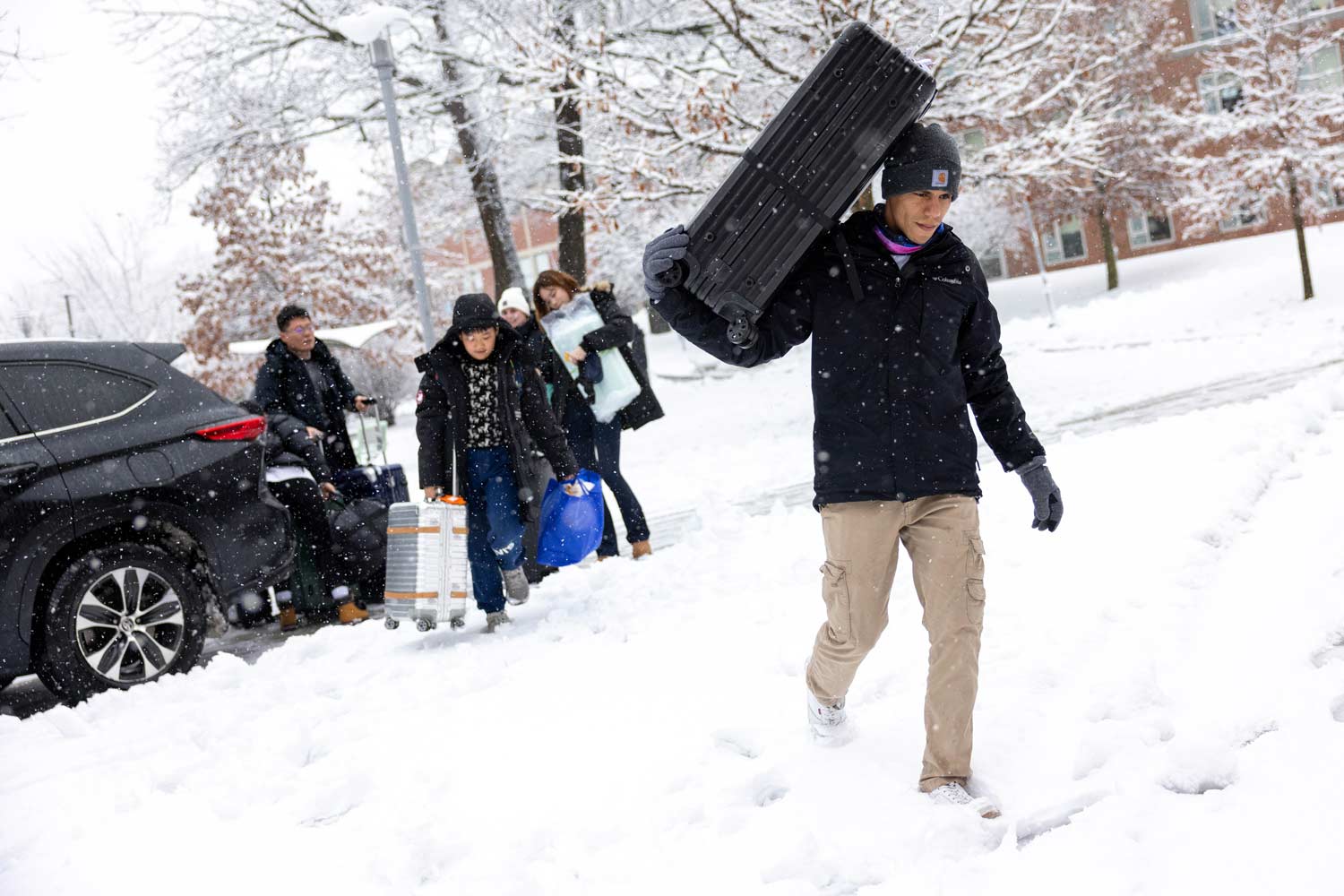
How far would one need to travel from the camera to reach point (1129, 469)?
764cm

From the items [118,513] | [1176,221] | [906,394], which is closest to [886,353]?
[906,394]

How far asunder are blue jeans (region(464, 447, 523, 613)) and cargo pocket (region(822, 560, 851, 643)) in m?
2.95

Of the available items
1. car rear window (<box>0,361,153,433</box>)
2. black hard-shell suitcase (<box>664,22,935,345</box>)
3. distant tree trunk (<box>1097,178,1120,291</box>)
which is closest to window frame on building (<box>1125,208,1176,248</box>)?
distant tree trunk (<box>1097,178,1120,291</box>)

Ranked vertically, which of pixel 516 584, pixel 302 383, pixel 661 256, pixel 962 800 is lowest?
pixel 962 800

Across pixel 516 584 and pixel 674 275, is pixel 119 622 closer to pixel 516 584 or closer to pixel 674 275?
pixel 516 584

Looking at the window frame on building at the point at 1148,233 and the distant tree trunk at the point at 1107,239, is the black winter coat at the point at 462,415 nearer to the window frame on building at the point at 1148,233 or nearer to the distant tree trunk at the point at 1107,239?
the distant tree trunk at the point at 1107,239

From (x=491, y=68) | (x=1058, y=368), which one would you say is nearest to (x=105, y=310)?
(x=491, y=68)

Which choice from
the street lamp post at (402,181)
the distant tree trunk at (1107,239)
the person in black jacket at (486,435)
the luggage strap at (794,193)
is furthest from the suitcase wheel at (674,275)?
the distant tree trunk at (1107,239)

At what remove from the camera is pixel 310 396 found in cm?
752

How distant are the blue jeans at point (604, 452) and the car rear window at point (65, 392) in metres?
2.57

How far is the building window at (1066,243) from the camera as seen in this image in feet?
142

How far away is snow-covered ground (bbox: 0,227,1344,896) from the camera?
3.11m

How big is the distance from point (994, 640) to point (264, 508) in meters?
4.00

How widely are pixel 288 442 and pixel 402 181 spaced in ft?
16.7
